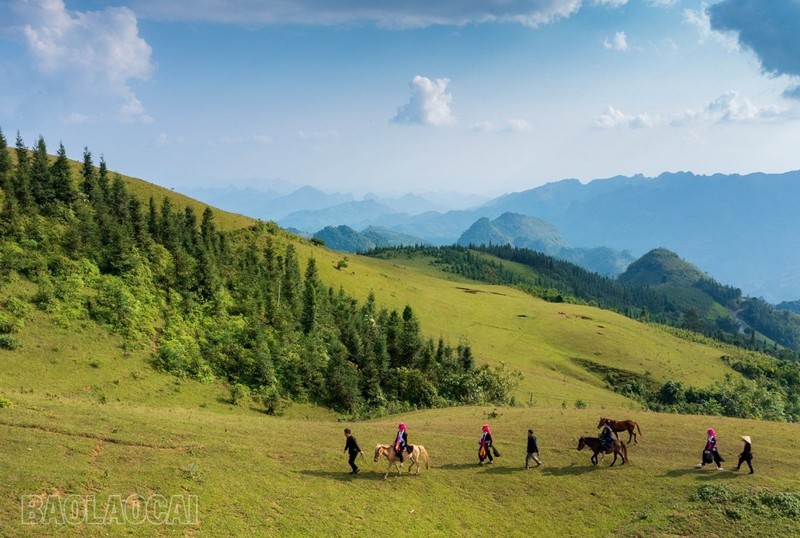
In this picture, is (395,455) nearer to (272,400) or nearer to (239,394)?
(272,400)

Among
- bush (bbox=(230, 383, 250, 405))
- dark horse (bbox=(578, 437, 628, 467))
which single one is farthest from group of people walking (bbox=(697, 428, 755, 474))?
bush (bbox=(230, 383, 250, 405))

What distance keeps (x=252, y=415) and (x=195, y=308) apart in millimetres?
23050

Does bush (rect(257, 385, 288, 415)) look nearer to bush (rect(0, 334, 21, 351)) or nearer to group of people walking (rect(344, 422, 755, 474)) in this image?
bush (rect(0, 334, 21, 351))

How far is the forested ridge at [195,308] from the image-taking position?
51844 mm

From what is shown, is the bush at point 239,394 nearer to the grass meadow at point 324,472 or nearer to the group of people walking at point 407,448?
the grass meadow at point 324,472

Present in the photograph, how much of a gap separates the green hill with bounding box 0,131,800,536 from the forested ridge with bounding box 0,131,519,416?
29 centimetres

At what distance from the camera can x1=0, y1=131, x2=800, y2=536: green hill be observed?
21.3 metres

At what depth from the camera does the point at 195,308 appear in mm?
62094

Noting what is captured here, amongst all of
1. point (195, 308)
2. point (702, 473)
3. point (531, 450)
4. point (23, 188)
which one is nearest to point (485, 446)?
point (531, 450)

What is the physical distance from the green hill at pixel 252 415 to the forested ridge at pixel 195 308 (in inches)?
11.2

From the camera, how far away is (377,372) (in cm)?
6550

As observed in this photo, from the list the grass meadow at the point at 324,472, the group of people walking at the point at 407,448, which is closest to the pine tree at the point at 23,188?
the grass meadow at the point at 324,472

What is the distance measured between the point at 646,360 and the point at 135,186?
129352 mm

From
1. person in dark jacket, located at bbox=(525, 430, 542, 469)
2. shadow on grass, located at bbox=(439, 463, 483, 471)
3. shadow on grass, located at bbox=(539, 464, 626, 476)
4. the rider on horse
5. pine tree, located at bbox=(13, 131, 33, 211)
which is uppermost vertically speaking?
pine tree, located at bbox=(13, 131, 33, 211)
